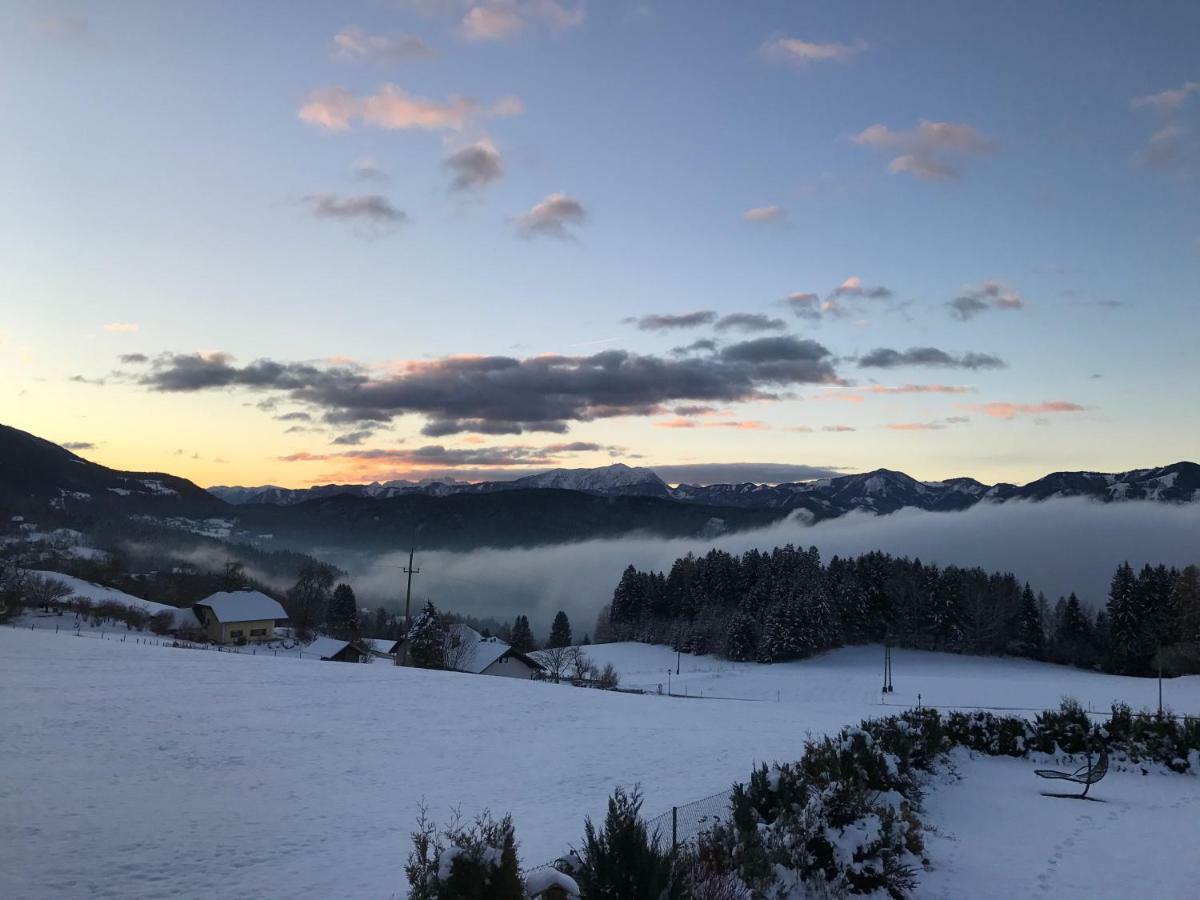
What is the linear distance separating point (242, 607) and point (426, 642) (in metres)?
37.0

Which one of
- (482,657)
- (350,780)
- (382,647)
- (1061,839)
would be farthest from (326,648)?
(1061,839)

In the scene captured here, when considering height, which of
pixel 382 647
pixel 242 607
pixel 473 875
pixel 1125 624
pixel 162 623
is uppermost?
pixel 473 875

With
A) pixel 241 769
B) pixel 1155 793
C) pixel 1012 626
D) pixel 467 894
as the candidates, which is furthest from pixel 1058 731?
pixel 1012 626

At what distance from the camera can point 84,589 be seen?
101 m

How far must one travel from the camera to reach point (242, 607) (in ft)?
268

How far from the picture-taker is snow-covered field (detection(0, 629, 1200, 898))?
464 inches

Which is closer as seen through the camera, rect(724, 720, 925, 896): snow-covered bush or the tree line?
rect(724, 720, 925, 896): snow-covered bush

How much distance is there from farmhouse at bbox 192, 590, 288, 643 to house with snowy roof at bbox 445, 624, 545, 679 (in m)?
26.6

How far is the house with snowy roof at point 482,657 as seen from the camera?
64562mm

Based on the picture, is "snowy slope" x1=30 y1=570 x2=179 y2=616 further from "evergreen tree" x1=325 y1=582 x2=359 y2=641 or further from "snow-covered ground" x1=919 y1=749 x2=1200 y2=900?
"snow-covered ground" x1=919 y1=749 x2=1200 y2=900

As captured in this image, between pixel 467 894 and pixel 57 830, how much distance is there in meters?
10.2

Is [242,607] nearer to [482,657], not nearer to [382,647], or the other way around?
[382,647]

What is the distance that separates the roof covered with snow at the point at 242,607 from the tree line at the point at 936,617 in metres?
50.5

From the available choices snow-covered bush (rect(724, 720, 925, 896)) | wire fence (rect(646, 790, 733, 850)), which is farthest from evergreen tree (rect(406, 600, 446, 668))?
snow-covered bush (rect(724, 720, 925, 896))
